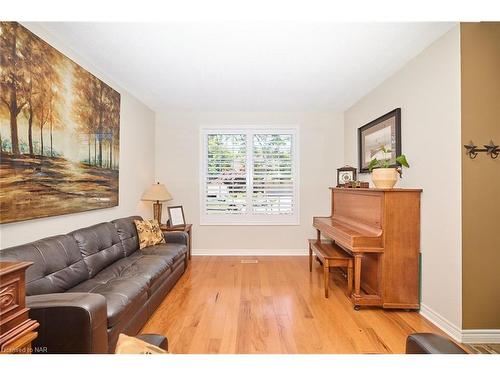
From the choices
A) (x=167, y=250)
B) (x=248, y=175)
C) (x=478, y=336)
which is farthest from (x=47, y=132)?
(x=478, y=336)

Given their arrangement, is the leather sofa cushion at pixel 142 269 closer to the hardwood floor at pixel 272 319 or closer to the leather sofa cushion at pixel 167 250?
the leather sofa cushion at pixel 167 250

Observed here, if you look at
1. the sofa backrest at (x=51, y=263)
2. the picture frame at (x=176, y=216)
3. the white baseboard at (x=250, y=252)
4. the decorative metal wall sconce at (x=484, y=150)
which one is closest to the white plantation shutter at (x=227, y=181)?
the picture frame at (x=176, y=216)

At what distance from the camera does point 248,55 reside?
105 inches

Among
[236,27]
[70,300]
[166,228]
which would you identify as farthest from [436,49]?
[166,228]

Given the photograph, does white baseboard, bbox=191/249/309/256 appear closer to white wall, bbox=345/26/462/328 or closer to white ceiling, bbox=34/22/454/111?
white wall, bbox=345/26/462/328

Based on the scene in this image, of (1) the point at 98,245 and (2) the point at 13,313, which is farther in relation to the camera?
(1) the point at 98,245

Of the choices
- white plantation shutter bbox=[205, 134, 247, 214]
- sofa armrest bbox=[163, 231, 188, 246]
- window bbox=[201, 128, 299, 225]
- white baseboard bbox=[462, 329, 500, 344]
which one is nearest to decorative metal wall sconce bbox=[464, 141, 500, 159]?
white baseboard bbox=[462, 329, 500, 344]

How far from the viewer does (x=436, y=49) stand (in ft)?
7.87

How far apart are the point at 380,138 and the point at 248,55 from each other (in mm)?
→ 2112

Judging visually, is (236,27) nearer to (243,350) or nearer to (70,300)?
(70,300)

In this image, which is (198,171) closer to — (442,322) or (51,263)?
(51,263)

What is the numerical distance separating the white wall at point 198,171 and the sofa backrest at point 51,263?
102 inches

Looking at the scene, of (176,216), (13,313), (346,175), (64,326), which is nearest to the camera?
(13,313)
